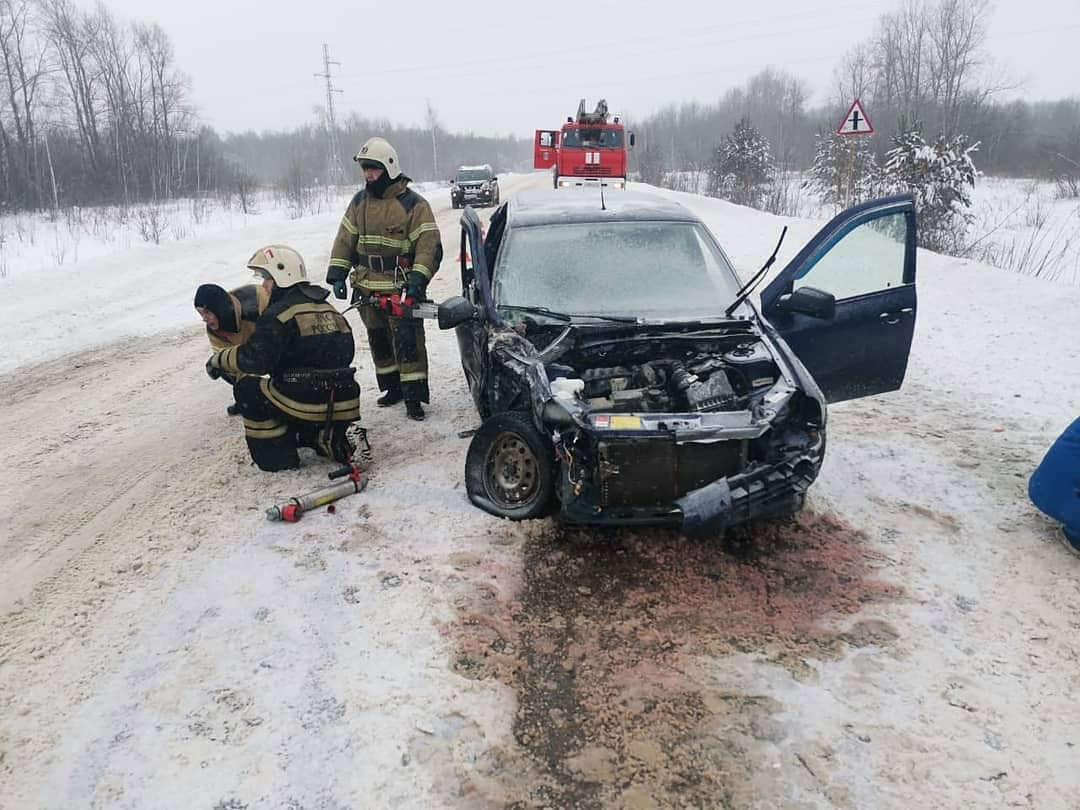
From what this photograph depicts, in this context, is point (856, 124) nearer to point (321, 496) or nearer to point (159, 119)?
point (321, 496)

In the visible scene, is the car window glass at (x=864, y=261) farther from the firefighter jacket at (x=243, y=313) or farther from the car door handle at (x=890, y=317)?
the firefighter jacket at (x=243, y=313)

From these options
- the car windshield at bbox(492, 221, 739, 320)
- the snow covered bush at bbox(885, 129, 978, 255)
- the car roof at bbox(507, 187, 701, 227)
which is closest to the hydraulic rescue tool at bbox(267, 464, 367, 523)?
the car windshield at bbox(492, 221, 739, 320)

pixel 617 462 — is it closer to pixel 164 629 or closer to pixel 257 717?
pixel 257 717

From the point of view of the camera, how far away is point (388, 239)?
5.62 meters

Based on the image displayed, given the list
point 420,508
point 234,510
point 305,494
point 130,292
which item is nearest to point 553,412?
point 420,508

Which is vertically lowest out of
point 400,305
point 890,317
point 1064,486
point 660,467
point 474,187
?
point 1064,486

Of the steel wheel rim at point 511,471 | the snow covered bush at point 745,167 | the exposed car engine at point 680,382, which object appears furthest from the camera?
the snow covered bush at point 745,167

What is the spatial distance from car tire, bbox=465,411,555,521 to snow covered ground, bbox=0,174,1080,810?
13 cm

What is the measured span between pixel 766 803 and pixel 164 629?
2.59 meters

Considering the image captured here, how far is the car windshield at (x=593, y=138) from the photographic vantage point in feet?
71.1

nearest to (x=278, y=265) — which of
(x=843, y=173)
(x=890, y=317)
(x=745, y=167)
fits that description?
(x=890, y=317)

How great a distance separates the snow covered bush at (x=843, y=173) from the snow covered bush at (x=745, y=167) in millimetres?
2416

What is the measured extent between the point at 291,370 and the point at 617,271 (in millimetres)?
2189

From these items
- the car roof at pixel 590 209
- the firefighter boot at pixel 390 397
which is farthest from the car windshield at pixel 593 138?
the firefighter boot at pixel 390 397
